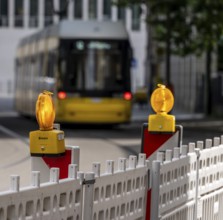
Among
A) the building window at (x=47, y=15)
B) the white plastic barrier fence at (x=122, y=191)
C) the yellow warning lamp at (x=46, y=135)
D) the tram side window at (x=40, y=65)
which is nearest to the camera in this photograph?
the white plastic barrier fence at (x=122, y=191)

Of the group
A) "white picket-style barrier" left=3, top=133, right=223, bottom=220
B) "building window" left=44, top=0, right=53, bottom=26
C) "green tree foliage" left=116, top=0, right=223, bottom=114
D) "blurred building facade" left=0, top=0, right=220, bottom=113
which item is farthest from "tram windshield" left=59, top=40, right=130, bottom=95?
"building window" left=44, top=0, right=53, bottom=26

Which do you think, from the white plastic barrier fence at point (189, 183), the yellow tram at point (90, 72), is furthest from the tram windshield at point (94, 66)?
the white plastic barrier fence at point (189, 183)

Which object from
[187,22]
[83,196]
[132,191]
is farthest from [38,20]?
[83,196]

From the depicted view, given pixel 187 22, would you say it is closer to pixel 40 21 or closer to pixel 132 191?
pixel 132 191

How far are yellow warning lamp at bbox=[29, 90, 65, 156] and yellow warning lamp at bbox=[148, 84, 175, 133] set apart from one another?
1.96m

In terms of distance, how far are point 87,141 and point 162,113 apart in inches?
768

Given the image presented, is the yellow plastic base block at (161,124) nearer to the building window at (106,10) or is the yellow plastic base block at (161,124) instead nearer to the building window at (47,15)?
the building window at (106,10)

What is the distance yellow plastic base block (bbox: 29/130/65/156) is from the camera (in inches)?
351

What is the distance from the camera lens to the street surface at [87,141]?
2175 centimetres

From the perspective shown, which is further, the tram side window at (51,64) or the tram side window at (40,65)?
the tram side window at (40,65)

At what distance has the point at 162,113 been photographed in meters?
11.1

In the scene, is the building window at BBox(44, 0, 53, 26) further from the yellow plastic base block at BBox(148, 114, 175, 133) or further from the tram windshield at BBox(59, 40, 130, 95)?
the yellow plastic base block at BBox(148, 114, 175, 133)

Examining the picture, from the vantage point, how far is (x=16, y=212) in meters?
6.76

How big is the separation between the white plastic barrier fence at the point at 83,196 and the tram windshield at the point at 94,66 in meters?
27.4
